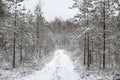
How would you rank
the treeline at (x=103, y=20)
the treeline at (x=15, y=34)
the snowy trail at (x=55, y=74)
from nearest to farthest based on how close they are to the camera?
the snowy trail at (x=55, y=74) < the treeline at (x=15, y=34) < the treeline at (x=103, y=20)

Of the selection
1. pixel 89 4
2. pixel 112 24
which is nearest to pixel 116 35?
pixel 112 24

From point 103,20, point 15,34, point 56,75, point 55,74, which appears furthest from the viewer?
point 15,34

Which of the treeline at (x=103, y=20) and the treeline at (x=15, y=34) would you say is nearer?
the treeline at (x=15, y=34)

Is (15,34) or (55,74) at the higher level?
(15,34)

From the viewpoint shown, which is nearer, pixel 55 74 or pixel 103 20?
pixel 55 74

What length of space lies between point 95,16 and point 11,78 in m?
14.3

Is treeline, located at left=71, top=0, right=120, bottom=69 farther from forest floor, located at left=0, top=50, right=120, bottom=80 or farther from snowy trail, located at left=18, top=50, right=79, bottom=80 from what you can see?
snowy trail, located at left=18, top=50, right=79, bottom=80

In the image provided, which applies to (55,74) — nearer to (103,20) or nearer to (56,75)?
(56,75)

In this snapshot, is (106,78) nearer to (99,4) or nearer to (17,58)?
(99,4)

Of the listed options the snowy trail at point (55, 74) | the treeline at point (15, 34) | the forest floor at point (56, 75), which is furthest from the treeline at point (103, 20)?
the treeline at point (15, 34)

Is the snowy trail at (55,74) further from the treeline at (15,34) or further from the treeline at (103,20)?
the treeline at (15,34)

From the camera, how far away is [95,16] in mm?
22969

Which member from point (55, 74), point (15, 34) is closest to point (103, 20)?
point (55, 74)

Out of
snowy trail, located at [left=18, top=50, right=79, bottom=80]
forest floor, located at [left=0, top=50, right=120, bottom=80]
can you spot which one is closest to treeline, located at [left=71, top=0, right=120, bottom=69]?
forest floor, located at [left=0, top=50, right=120, bottom=80]
